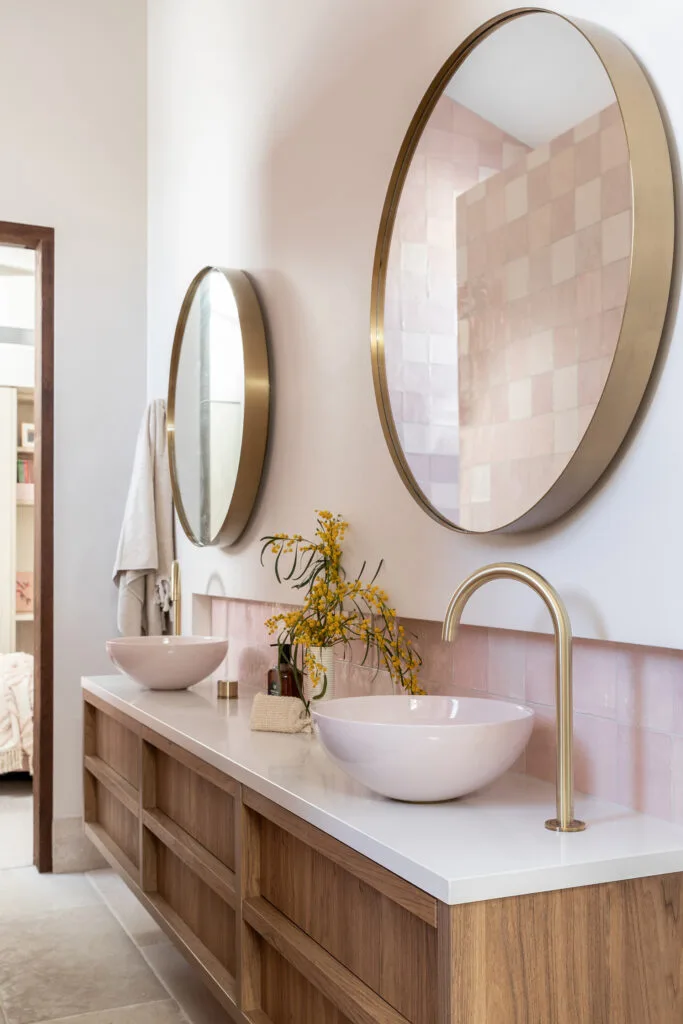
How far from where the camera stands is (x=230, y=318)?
276cm

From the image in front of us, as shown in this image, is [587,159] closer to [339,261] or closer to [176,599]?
[339,261]

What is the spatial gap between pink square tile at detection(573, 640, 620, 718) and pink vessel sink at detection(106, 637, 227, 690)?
128cm

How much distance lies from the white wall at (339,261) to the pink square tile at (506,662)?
0.20 ft

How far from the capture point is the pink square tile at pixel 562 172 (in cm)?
148

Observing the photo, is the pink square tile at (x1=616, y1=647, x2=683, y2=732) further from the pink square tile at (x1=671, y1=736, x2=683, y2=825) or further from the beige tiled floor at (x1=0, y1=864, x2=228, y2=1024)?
the beige tiled floor at (x1=0, y1=864, x2=228, y2=1024)

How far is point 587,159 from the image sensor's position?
4.76 ft

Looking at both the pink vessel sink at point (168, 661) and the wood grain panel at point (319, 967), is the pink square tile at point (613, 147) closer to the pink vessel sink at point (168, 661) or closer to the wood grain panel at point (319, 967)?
the wood grain panel at point (319, 967)

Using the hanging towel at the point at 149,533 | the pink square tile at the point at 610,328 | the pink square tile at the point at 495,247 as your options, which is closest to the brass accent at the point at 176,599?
the hanging towel at the point at 149,533

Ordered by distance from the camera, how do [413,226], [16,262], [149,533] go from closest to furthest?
[413,226], [149,533], [16,262]

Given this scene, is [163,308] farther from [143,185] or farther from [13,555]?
[13,555]

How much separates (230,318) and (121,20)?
1680mm

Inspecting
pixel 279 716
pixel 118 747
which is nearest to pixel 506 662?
pixel 279 716

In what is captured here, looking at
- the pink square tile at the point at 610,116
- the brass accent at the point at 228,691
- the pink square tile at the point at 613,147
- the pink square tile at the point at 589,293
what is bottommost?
the brass accent at the point at 228,691

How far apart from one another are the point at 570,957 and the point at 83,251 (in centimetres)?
310
